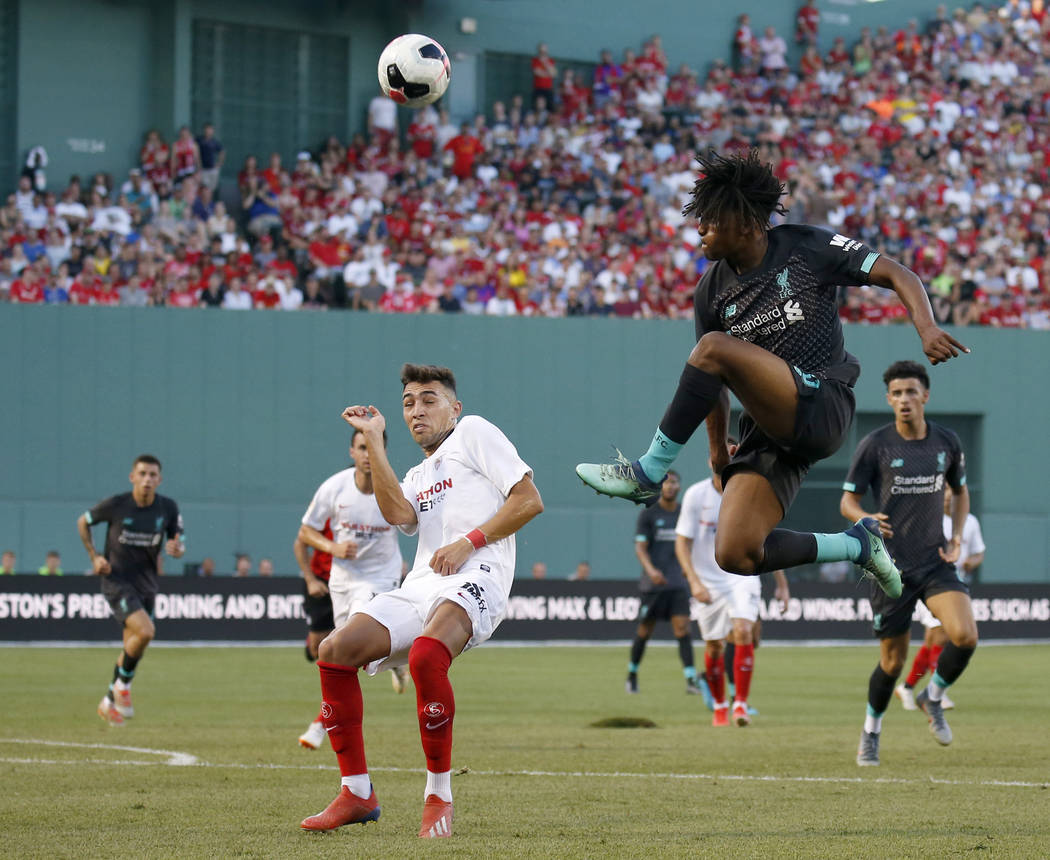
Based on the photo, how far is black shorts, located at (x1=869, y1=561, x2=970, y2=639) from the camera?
1090 centimetres

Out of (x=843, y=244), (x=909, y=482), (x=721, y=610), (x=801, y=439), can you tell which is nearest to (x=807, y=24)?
(x=721, y=610)

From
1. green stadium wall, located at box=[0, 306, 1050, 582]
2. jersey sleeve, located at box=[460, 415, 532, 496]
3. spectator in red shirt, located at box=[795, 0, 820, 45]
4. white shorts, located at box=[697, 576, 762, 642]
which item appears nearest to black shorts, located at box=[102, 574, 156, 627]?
white shorts, located at box=[697, 576, 762, 642]

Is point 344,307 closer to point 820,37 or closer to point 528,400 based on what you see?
point 528,400

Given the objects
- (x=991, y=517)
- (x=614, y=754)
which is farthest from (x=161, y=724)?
(x=991, y=517)

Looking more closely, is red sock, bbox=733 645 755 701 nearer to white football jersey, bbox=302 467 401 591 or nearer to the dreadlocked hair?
white football jersey, bbox=302 467 401 591

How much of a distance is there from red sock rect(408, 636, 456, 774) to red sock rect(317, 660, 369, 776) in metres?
0.42

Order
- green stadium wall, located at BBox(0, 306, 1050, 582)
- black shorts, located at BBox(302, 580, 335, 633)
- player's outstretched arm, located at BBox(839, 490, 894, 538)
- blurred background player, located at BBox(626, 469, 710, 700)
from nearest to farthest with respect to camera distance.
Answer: player's outstretched arm, located at BBox(839, 490, 894, 538)
black shorts, located at BBox(302, 580, 335, 633)
blurred background player, located at BBox(626, 469, 710, 700)
green stadium wall, located at BBox(0, 306, 1050, 582)

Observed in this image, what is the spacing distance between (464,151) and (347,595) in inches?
713

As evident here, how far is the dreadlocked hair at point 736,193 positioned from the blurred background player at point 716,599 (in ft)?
22.9

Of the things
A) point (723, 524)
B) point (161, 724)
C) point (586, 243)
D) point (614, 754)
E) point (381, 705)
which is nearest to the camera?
point (723, 524)

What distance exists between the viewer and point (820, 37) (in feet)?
123

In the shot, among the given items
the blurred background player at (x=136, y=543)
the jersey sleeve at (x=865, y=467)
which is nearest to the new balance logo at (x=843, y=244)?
A: the jersey sleeve at (x=865, y=467)

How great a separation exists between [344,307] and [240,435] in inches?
115

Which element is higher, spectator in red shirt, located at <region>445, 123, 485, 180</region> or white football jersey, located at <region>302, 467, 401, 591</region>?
spectator in red shirt, located at <region>445, 123, 485, 180</region>
